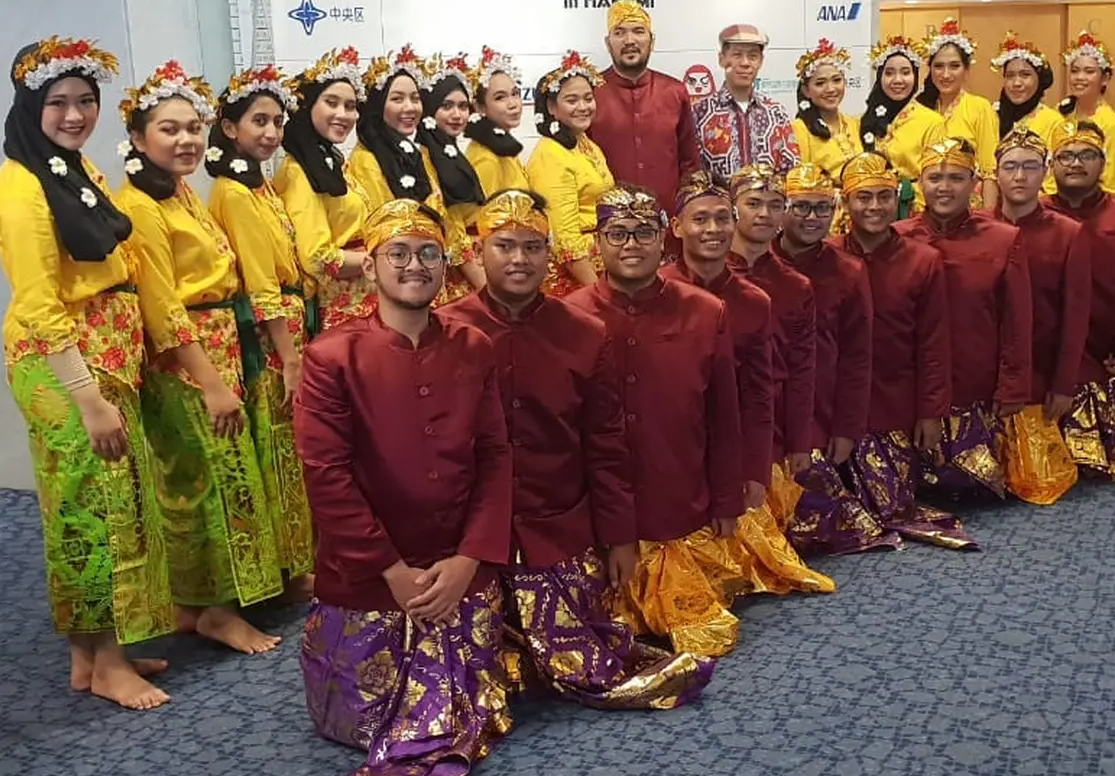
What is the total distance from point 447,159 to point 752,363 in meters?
1.43

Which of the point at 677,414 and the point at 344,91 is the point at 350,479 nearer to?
the point at 677,414

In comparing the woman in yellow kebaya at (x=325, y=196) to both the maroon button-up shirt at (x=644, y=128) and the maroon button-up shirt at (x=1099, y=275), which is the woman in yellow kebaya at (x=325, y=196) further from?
the maroon button-up shirt at (x=1099, y=275)

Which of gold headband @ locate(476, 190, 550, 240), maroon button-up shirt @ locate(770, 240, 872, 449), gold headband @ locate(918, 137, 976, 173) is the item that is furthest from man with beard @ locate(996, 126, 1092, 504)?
gold headband @ locate(476, 190, 550, 240)

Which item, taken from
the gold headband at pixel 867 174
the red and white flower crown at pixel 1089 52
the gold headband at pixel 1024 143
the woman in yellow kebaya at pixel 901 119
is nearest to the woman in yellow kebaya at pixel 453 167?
the gold headband at pixel 867 174

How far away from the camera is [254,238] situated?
3.61 m

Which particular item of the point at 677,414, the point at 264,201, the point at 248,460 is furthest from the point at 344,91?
the point at 677,414

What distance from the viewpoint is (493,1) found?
258 inches

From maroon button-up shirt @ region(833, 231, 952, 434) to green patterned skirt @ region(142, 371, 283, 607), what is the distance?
2.14 metres

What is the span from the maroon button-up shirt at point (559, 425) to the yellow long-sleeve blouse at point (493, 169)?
1.53 meters

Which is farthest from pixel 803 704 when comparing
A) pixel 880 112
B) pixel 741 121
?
pixel 880 112

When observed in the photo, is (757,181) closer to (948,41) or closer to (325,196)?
(325,196)

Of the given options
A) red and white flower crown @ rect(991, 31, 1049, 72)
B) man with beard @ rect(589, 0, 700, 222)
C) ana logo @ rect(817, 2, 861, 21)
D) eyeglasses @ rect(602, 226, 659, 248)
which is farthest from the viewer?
ana logo @ rect(817, 2, 861, 21)

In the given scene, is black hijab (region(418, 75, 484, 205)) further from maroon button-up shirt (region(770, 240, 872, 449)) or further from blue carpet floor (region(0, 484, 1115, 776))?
blue carpet floor (region(0, 484, 1115, 776))

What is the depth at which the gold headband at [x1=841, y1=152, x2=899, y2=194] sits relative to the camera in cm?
430
